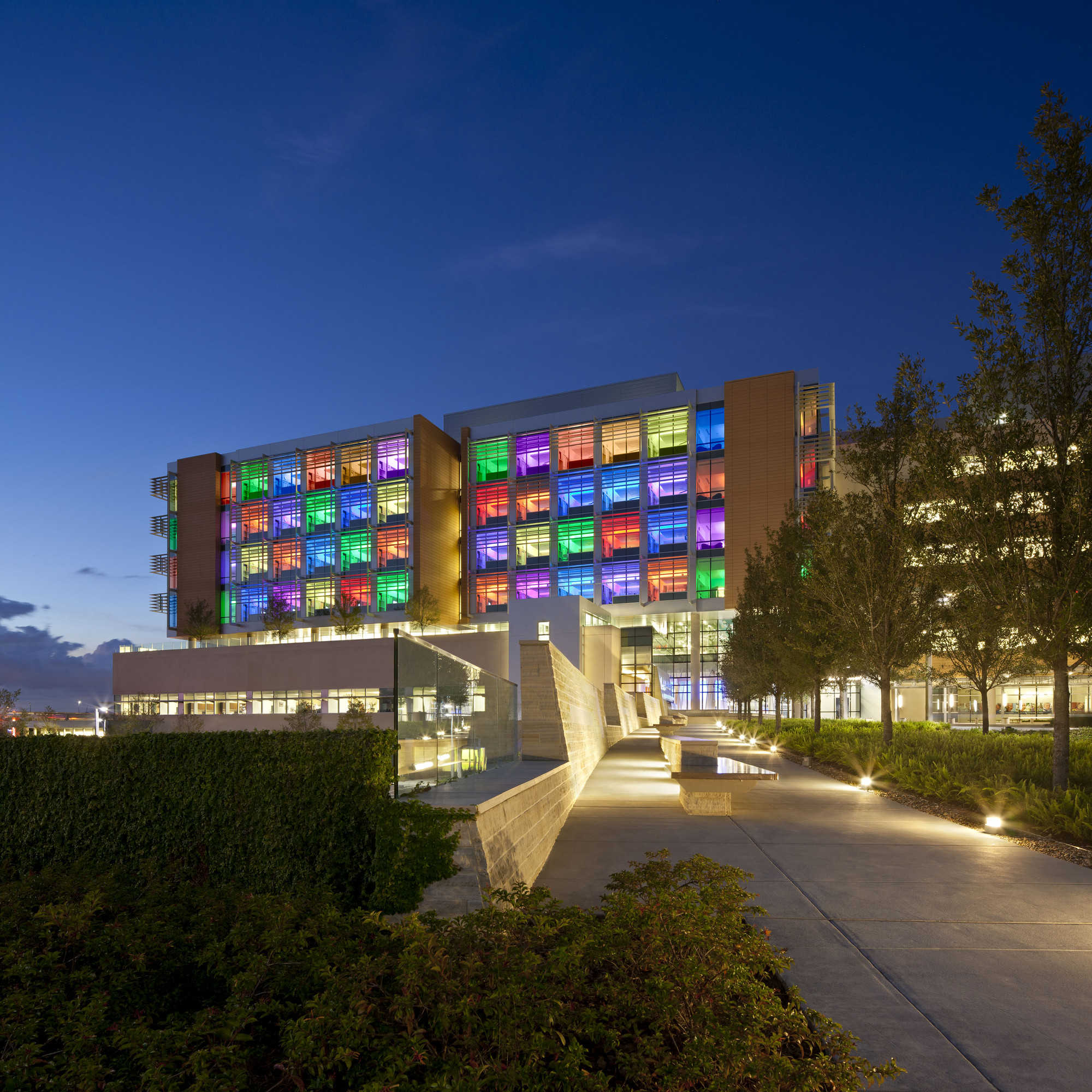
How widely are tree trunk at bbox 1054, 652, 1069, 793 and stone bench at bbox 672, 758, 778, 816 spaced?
460 cm

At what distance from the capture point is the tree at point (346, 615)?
217 feet

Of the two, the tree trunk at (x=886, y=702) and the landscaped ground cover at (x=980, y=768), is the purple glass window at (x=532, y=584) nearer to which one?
the landscaped ground cover at (x=980, y=768)

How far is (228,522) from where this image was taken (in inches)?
3201

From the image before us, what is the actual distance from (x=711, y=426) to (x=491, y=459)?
21.6 m

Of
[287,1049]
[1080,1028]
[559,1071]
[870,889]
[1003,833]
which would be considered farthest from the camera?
[1003,833]

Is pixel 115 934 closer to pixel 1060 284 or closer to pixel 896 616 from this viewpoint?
pixel 1060 284

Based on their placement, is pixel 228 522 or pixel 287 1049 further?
pixel 228 522

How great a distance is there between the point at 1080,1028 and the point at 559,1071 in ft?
12.0

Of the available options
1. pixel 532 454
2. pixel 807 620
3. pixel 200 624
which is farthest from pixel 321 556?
pixel 807 620

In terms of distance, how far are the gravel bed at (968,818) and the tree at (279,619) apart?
189 ft

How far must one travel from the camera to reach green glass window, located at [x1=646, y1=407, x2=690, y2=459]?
65.3 metres

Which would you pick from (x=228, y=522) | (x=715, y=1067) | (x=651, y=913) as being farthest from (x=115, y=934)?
(x=228, y=522)

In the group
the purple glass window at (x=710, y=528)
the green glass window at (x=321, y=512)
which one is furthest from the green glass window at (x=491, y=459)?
the purple glass window at (x=710, y=528)

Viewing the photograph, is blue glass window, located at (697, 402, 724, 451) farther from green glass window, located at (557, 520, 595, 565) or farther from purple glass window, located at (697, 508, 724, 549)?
green glass window, located at (557, 520, 595, 565)
